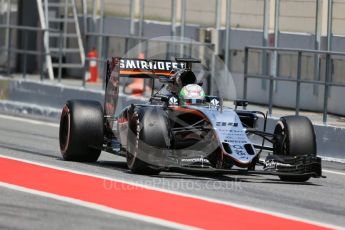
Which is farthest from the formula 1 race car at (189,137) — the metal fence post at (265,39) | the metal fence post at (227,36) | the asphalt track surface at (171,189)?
the metal fence post at (227,36)

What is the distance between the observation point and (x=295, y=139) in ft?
44.9

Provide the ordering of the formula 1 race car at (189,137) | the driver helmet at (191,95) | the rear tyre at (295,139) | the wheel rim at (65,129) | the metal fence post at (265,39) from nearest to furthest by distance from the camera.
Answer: the formula 1 race car at (189,137) → the rear tyre at (295,139) → the driver helmet at (191,95) → the wheel rim at (65,129) → the metal fence post at (265,39)

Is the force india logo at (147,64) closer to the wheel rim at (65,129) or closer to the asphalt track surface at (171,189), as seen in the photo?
the wheel rim at (65,129)

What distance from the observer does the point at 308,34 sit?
22047 mm

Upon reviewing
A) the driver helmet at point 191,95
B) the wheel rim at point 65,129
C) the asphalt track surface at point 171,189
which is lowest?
the asphalt track surface at point 171,189

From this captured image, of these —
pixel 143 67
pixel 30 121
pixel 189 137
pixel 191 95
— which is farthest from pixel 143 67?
pixel 30 121

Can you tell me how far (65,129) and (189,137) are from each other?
8.00ft

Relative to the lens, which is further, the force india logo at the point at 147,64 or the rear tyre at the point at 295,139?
the force india logo at the point at 147,64

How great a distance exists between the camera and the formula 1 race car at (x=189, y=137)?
1314 centimetres

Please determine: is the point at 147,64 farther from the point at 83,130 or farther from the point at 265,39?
the point at 265,39

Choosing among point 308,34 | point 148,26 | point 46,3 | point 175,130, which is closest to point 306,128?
point 175,130

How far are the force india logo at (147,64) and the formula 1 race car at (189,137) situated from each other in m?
0.47

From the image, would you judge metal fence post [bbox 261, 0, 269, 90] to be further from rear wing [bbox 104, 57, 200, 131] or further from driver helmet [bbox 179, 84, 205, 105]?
driver helmet [bbox 179, 84, 205, 105]

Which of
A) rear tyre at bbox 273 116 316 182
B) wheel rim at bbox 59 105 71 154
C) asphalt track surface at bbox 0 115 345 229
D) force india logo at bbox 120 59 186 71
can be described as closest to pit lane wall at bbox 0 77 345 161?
force india logo at bbox 120 59 186 71
